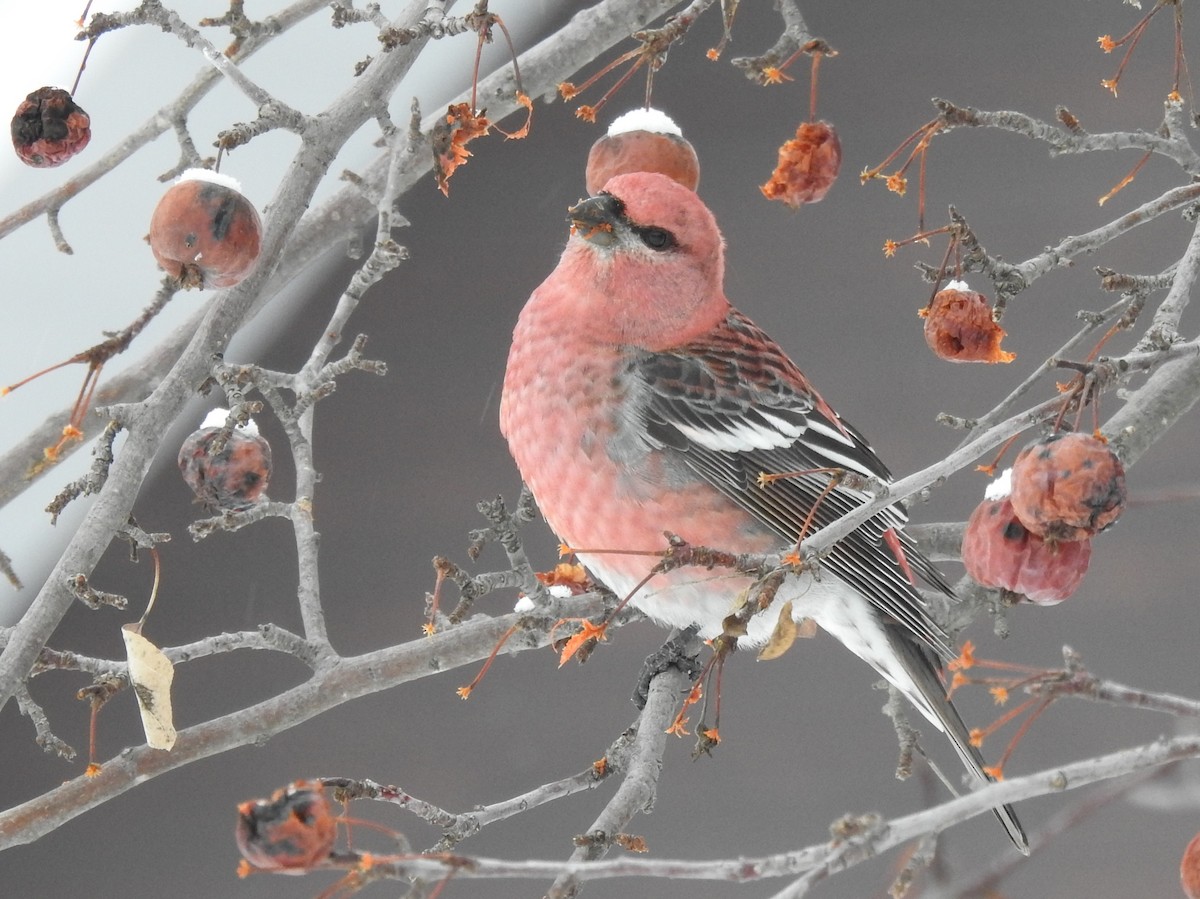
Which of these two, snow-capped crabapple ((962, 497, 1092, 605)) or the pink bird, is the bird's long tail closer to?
the pink bird

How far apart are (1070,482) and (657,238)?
58 cm

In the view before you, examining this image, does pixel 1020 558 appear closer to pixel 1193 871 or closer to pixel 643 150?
pixel 1193 871

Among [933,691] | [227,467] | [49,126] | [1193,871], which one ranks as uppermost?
[49,126]

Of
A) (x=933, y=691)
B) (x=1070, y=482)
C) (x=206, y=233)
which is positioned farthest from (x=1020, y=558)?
(x=206, y=233)

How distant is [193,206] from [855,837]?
588 mm

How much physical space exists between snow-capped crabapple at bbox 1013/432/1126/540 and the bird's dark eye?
532mm

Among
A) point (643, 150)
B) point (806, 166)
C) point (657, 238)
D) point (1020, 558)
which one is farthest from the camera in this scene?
point (657, 238)

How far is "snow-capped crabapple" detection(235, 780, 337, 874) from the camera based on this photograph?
0.63m

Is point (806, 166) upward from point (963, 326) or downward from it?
upward

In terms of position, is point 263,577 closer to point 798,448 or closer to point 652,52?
point 798,448

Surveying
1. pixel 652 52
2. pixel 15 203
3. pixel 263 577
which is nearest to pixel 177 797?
pixel 263 577

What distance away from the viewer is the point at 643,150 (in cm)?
109

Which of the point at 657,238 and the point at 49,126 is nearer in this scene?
the point at 49,126

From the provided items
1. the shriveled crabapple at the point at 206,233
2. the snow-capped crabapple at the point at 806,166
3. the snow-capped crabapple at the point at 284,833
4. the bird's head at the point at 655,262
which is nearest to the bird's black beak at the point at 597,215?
the bird's head at the point at 655,262
